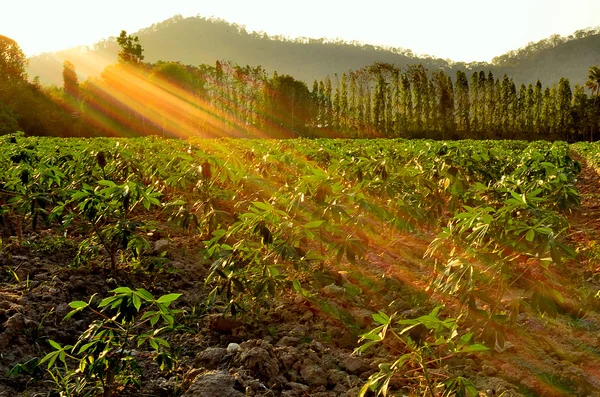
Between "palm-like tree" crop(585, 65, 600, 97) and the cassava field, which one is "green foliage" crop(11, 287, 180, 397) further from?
"palm-like tree" crop(585, 65, 600, 97)

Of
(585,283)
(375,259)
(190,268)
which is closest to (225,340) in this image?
(190,268)

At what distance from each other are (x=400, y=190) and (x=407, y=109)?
7150 centimetres

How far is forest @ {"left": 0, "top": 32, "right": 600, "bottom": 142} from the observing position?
55375 mm

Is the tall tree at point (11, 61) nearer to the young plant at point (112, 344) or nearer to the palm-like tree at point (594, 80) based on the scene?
the young plant at point (112, 344)

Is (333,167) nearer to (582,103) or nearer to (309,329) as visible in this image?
(309,329)

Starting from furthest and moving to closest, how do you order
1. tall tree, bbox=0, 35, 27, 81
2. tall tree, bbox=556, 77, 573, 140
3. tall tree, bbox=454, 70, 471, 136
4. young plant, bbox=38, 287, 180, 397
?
tall tree, bbox=454, 70, 471, 136 < tall tree, bbox=556, 77, 573, 140 < tall tree, bbox=0, 35, 27, 81 < young plant, bbox=38, 287, 180, 397

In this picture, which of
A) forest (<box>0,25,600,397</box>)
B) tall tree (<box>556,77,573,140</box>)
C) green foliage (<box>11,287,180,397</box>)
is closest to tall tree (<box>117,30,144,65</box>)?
forest (<box>0,25,600,397</box>)

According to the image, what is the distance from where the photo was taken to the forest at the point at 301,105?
5538 cm

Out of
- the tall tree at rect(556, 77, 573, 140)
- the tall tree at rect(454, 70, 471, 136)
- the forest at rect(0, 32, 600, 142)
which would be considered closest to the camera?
the forest at rect(0, 32, 600, 142)

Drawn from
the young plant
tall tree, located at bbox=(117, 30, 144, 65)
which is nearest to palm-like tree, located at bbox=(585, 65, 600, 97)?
tall tree, located at bbox=(117, 30, 144, 65)

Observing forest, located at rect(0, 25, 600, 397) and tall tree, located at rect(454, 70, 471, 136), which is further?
tall tree, located at rect(454, 70, 471, 136)

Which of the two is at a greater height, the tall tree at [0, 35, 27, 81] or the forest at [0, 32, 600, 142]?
the tall tree at [0, 35, 27, 81]

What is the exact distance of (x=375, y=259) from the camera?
202 inches

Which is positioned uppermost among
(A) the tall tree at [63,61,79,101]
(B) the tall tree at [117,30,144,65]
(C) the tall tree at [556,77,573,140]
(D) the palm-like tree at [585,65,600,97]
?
(B) the tall tree at [117,30,144,65]
